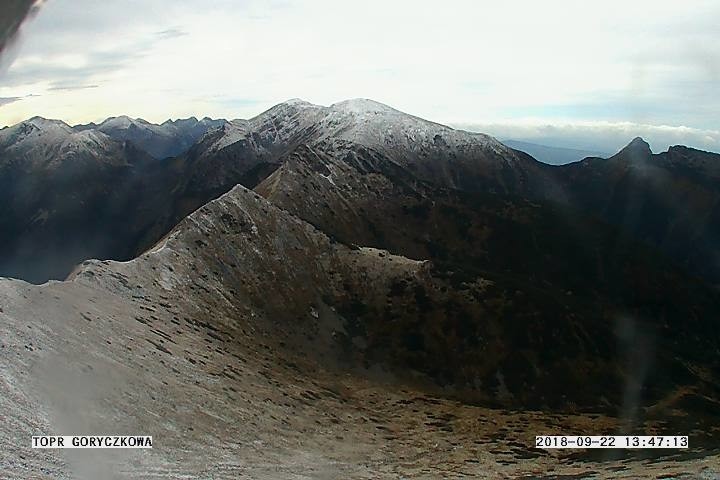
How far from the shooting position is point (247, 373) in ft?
302

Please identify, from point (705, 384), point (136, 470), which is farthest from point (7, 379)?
point (705, 384)

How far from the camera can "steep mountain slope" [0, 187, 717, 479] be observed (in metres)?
49.9

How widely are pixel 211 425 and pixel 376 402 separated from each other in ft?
152

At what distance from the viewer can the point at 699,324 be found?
196125 mm

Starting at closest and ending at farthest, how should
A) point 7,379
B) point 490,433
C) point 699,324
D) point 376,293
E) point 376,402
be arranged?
1. point 7,379
2. point 490,433
3. point 376,402
4. point 376,293
5. point 699,324

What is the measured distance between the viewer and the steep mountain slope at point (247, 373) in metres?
49.9

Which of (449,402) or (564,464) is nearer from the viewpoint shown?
(564,464)

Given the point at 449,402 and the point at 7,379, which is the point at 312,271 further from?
the point at 7,379

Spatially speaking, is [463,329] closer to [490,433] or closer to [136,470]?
[490,433]

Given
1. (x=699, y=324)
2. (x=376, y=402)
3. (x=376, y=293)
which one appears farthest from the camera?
(x=699, y=324)

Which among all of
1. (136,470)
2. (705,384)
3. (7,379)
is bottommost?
(705,384)

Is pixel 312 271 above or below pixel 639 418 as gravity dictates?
above

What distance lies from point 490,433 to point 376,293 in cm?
5662

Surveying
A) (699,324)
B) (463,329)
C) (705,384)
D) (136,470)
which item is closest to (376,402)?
(463,329)
